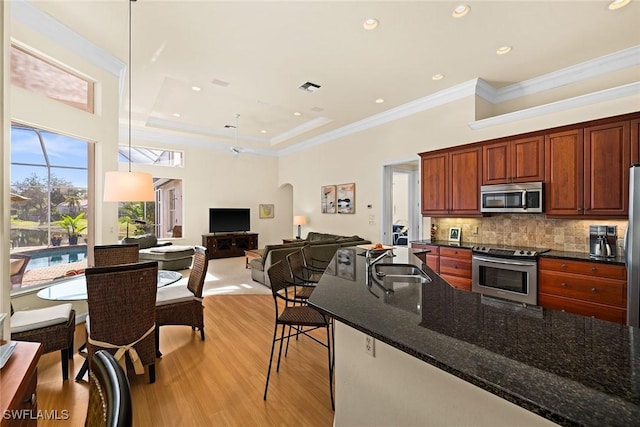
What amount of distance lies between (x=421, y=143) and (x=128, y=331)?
495 cm

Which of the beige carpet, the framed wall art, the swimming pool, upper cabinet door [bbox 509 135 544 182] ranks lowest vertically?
the beige carpet

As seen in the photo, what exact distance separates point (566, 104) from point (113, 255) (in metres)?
5.79

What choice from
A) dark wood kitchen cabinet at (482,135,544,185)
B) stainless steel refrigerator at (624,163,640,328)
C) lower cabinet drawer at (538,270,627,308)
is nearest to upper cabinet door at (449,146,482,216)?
dark wood kitchen cabinet at (482,135,544,185)

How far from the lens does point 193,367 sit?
273 cm

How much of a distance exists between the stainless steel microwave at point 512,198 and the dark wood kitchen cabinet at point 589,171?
4.6 inches

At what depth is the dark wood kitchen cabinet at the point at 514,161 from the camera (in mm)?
3775

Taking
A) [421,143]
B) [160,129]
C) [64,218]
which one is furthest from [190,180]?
[421,143]

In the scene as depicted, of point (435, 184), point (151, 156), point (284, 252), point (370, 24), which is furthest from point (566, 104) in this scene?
point (151, 156)

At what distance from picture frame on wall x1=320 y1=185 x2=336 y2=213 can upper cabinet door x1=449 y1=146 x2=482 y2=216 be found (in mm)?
3231

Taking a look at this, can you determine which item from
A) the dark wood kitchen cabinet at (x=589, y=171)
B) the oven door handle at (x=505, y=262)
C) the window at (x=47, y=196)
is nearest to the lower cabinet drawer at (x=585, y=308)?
the oven door handle at (x=505, y=262)

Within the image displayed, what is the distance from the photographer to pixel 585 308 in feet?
10.3

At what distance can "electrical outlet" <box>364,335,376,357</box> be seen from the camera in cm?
138

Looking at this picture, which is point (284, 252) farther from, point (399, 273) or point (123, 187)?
point (399, 273)

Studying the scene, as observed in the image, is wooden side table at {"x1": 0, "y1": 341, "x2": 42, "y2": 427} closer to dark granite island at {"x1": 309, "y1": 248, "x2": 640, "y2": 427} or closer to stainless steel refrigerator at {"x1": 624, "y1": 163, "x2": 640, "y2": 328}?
dark granite island at {"x1": 309, "y1": 248, "x2": 640, "y2": 427}
